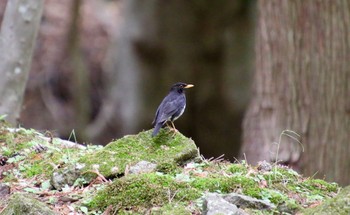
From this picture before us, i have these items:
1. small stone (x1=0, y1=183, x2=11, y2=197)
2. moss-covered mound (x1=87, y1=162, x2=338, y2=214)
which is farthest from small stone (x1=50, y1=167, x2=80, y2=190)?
moss-covered mound (x1=87, y1=162, x2=338, y2=214)

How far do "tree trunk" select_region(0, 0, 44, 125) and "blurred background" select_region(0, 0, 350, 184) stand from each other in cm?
5

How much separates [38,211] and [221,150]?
1071cm

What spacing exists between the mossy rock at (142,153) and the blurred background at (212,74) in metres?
1.27

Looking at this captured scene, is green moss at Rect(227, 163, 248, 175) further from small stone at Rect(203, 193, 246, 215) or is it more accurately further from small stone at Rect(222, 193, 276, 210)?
small stone at Rect(203, 193, 246, 215)

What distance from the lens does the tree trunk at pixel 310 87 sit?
9203 mm

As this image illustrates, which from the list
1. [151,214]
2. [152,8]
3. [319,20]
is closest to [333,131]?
[319,20]

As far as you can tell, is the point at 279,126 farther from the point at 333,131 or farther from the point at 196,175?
the point at 196,175

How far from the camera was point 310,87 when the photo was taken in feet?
30.6

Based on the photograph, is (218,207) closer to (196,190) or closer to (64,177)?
(196,190)

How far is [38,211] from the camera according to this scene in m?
4.22

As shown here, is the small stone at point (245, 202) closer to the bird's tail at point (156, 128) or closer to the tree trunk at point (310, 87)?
the bird's tail at point (156, 128)

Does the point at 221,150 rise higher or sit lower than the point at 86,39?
lower

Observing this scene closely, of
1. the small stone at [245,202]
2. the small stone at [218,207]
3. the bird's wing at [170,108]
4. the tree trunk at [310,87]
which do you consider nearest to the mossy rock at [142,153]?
the bird's wing at [170,108]

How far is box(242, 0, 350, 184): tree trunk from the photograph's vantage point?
920 centimetres
